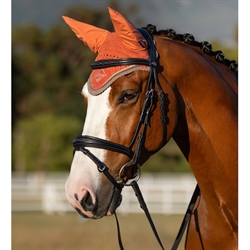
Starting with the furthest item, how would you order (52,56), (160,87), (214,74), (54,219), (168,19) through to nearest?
(52,56)
(54,219)
(168,19)
(214,74)
(160,87)

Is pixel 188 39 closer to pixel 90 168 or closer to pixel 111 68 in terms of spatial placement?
pixel 111 68

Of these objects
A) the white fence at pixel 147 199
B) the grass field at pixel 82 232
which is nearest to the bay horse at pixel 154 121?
the grass field at pixel 82 232

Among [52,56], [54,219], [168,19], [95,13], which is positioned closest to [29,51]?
[52,56]

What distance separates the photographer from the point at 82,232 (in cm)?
1125

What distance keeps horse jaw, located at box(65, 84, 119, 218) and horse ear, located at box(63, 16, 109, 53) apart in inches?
16.9

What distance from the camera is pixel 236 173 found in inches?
120

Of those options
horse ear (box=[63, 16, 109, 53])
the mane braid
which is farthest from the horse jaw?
the mane braid

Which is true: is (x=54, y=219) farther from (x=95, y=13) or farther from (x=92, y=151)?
(x=95, y=13)

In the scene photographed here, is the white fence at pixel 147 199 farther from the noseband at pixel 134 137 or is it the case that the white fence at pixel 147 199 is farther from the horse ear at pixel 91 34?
the noseband at pixel 134 137

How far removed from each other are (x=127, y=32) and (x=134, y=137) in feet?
1.87

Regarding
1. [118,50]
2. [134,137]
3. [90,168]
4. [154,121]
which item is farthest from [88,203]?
[118,50]

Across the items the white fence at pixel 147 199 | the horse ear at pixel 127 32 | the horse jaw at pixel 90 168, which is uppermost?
the horse ear at pixel 127 32

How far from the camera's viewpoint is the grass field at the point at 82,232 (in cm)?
937

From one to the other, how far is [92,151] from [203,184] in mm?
765
